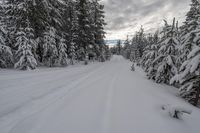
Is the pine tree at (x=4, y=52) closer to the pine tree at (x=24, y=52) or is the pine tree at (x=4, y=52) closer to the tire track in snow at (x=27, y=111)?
the pine tree at (x=24, y=52)

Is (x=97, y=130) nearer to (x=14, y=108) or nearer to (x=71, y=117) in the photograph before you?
(x=71, y=117)

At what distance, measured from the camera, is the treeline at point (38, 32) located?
13.0 m

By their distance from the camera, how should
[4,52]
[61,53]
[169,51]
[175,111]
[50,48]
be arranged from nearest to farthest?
1. [175,111]
2. [169,51]
3. [4,52]
4. [50,48]
5. [61,53]

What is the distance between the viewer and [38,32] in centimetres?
1681

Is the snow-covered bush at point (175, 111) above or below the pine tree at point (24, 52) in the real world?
below

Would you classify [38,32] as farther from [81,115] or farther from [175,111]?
[175,111]

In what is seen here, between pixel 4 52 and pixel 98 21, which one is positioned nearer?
pixel 4 52

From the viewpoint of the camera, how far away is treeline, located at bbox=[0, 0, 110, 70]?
13.0 metres

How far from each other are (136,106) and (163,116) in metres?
1.07

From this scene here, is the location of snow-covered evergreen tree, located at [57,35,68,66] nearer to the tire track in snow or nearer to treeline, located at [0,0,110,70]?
treeline, located at [0,0,110,70]

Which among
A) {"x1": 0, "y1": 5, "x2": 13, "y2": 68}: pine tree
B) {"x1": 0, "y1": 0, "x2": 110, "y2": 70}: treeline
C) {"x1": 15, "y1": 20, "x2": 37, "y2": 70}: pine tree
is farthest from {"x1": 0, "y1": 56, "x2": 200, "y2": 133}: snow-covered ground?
{"x1": 0, "y1": 0, "x2": 110, "y2": 70}: treeline

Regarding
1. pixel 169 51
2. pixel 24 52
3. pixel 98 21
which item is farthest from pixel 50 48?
pixel 98 21

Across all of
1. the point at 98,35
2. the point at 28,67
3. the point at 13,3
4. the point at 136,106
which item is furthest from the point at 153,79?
the point at 98,35

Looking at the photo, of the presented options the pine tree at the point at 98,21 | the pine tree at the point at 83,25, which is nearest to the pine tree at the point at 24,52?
the pine tree at the point at 83,25
